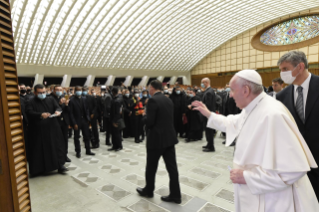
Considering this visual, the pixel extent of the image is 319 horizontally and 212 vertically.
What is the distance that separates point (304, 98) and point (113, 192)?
3033 mm

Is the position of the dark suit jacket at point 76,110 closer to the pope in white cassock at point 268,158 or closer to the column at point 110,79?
the pope in white cassock at point 268,158

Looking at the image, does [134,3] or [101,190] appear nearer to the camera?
[101,190]

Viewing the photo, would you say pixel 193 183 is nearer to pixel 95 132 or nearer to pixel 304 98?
pixel 304 98

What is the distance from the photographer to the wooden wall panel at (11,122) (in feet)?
3.94

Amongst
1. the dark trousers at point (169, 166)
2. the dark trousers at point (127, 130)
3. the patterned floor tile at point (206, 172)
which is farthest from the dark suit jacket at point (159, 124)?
the dark trousers at point (127, 130)

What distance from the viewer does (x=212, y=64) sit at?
32938 millimetres

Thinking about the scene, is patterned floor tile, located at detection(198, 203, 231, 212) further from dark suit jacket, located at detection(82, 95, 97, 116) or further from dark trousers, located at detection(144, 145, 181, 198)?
dark suit jacket, located at detection(82, 95, 97, 116)

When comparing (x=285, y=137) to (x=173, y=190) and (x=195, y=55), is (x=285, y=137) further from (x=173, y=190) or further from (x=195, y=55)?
(x=195, y=55)

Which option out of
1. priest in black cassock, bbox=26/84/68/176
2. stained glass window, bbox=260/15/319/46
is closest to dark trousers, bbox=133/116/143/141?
priest in black cassock, bbox=26/84/68/176

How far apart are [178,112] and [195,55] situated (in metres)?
28.1

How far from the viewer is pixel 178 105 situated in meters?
7.18

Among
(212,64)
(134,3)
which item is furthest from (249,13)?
(134,3)

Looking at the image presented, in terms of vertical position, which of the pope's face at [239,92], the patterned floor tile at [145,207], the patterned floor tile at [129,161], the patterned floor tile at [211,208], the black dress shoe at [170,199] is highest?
the pope's face at [239,92]

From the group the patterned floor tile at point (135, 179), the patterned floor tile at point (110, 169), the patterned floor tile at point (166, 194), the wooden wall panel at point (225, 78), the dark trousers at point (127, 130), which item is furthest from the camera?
the wooden wall panel at point (225, 78)
